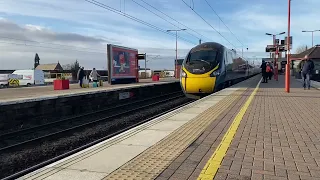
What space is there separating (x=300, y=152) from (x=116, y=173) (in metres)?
3.16

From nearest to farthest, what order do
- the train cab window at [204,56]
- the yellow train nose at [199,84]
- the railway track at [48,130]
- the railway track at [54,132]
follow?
the railway track at [54,132]
the railway track at [48,130]
the yellow train nose at [199,84]
the train cab window at [204,56]

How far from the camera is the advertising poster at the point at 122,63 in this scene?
28.5 m

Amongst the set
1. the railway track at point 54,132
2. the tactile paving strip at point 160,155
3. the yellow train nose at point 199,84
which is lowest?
the railway track at point 54,132

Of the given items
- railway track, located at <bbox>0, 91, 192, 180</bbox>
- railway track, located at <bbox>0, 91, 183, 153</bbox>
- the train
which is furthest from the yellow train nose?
railway track, located at <bbox>0, 91, 183, 153</bbox>

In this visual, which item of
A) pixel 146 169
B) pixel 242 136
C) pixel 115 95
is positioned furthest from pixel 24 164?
pixel 115 95

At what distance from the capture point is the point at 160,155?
5312mm

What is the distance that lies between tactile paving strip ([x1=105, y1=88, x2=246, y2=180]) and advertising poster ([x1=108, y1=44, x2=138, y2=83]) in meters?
21.2

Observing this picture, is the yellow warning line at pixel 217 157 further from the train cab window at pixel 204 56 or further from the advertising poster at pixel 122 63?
the advertising poster at pixel 122 63

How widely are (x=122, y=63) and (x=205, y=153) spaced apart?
2597 cm

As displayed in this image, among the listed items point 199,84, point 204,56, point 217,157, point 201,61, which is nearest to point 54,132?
point 217,157

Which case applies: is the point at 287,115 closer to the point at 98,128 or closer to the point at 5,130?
the point at 98,128

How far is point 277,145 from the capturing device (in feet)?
19.4

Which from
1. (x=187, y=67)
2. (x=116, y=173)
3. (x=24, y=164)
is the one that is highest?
(x=187, y=67)

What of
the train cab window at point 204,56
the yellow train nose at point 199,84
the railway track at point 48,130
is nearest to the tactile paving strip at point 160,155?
the railway track at point 48,130
